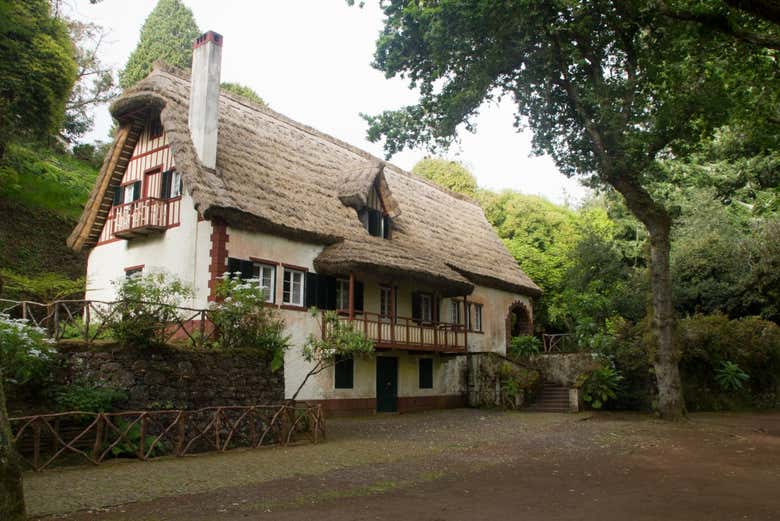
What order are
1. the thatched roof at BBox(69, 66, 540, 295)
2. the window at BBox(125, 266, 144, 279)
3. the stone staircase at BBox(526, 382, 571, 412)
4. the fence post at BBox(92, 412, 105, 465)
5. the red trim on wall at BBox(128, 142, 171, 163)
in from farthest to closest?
the stone staircase at BBox(526, 382, 571, 412) → the red trim on wall at BBox(128, 142, 171, 163) → the window at BBox(125, 266, 144, 279) → the thatched roof at BBox(69, 66, 540, 295) → the fence post at BBox(92, 412, 105, 465)

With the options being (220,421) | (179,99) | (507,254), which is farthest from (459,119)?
(507,254)

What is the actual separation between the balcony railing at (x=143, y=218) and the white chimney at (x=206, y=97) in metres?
2.20

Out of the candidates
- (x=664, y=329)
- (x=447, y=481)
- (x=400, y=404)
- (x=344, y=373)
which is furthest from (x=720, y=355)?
(x=447, y=481)

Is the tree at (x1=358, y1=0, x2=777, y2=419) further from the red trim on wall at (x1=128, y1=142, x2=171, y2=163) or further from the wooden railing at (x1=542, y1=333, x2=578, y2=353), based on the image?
the wooden railing at (x1=542, y1=333, x2=578, y2=353)

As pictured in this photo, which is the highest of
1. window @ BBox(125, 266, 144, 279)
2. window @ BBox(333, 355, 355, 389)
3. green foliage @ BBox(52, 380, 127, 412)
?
window @ BBox(125, 266, 144, 279)

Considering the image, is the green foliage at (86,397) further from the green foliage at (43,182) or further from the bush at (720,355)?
the bush at (720,355)

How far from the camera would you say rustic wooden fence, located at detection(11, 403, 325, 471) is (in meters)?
10.8

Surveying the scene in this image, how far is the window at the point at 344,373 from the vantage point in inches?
819

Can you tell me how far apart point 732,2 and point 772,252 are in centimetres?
2444

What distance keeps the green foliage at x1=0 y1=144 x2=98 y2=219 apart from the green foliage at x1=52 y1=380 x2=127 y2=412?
1799 cm

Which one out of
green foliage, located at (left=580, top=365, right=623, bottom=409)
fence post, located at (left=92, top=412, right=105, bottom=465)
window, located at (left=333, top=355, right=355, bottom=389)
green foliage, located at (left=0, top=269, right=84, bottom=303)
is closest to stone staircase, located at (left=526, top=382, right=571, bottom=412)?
green foliage, located at (left=580, top=365, right=623, bottom=409)

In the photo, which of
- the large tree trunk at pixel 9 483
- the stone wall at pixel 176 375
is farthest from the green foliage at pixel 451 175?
the large tree trunk at pixel 9 483

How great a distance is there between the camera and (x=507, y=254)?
3322 cm

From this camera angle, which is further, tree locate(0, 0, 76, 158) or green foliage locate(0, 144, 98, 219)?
green foliage locate(0, 144, 98, 219)
